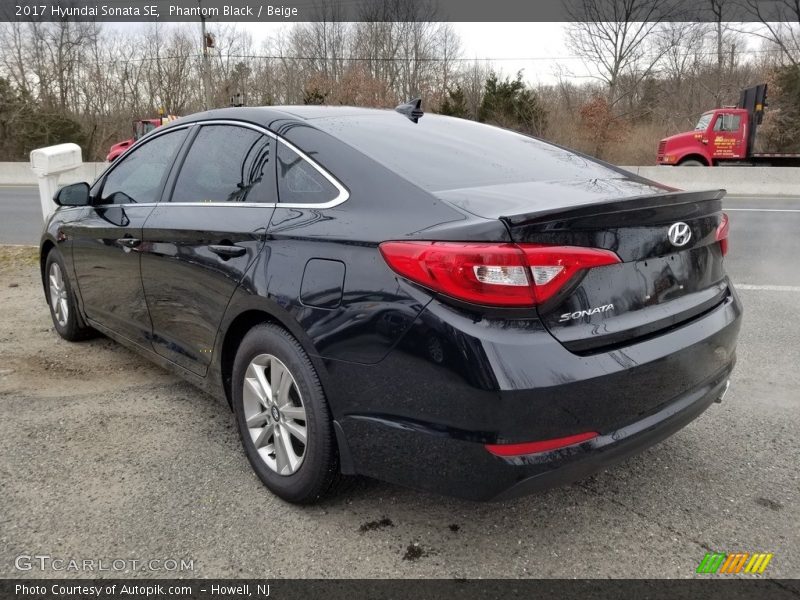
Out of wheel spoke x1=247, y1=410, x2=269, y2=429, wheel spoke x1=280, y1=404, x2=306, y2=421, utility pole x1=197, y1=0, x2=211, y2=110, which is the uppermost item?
utility pole x1=197, y1=0, x2=211, y2=110

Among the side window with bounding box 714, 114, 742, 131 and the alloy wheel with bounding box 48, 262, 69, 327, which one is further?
the side window with bounding box 714, 114, 742, 131

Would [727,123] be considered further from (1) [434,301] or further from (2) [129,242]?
(1) [434,301]

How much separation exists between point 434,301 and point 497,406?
36 cm

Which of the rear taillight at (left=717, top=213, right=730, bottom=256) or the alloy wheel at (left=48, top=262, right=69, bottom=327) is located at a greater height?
the rear taillight at (left=717, top=213, right=730, bottom=256)

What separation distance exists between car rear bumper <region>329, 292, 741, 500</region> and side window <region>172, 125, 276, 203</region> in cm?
103

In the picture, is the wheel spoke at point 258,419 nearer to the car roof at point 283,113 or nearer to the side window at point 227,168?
the side window at point 227,168

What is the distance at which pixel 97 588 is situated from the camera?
82.0 inches

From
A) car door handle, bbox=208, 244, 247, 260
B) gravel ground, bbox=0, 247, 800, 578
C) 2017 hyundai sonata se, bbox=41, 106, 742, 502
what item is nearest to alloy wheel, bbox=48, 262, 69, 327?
gravel ground, bbox=0, 247, 800, 578

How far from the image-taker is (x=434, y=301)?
6.34 feet

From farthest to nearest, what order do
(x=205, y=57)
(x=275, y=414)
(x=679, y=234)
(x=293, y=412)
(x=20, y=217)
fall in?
(x=205, y=57) < (x=20, y=217) < (x=275, y=414) < (x=293, y=412) < (x=679, y=234)

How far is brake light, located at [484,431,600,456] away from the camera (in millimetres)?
1902

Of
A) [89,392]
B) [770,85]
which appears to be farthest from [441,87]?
[89,392]

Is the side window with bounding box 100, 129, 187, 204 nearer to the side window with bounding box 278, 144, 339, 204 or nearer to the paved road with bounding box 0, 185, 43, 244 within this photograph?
the side window with bounding box 278, 144, 339, 204

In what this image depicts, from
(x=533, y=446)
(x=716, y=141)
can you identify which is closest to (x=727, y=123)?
(x=716, y=141)
